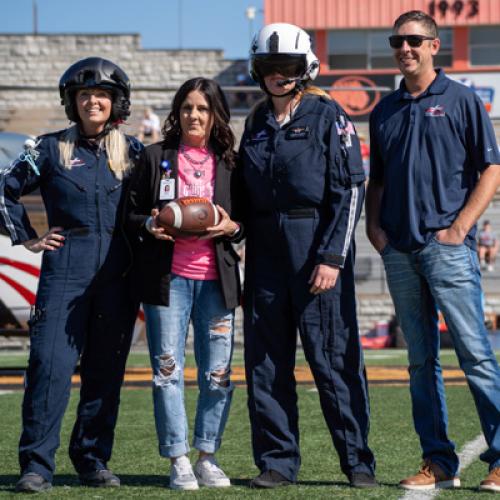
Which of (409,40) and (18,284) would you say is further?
(18,284)

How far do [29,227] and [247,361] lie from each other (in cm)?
124

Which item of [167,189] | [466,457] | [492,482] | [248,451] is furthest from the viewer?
[248,451]

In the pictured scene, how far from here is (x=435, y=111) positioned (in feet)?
18.3

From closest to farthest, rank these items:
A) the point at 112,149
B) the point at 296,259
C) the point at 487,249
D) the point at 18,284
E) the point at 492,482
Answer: the point at 492,482, the point at 296,259, the point at 112,149, the point at 18,284, the point at 487,249

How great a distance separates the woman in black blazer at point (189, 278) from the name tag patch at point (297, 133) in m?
0.33

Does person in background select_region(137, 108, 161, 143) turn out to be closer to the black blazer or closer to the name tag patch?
the black blazer

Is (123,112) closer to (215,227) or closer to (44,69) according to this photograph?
(215,227)

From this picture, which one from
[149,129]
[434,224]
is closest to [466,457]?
[434,224]

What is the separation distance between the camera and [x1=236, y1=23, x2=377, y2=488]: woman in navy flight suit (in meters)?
5.65

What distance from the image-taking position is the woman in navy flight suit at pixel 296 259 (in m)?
5.65

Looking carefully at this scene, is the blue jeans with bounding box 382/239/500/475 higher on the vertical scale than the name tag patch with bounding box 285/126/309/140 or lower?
lower

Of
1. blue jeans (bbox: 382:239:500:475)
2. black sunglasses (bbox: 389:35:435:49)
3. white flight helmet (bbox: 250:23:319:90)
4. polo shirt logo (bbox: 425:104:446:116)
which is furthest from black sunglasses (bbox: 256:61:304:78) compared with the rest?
blue jeans (bbox: 382:239:500:475)

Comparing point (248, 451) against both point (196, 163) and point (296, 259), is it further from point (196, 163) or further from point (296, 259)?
point (196, 163)

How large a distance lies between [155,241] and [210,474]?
1.10m
